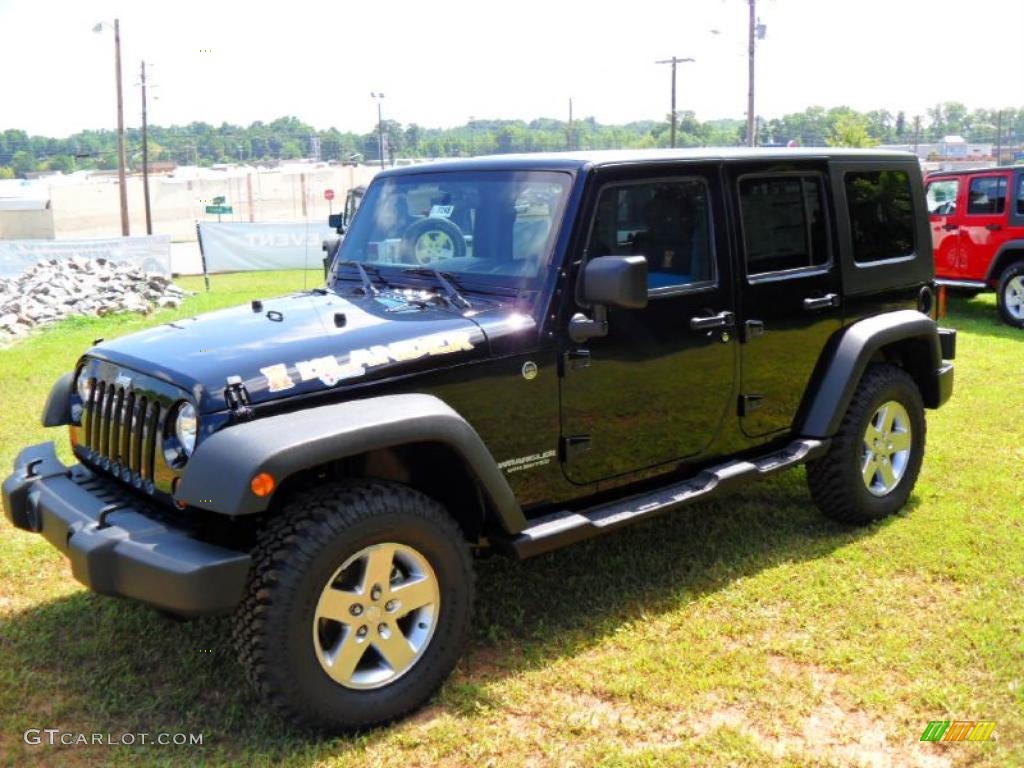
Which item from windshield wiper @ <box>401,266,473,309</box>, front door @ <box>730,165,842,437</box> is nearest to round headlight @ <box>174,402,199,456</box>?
windshield wiper @ <box>401,266,473,309</box>

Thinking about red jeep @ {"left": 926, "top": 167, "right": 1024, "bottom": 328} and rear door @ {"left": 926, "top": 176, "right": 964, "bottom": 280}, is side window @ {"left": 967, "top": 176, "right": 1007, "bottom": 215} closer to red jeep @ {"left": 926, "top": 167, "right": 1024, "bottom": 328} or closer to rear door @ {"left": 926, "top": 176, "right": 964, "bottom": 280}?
red jeep @ {"left": 926, "top": 167, "right": 1024, "bottom": 328}

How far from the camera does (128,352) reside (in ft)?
11.5

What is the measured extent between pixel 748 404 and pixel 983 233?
29.4 feet

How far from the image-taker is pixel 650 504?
3996mm

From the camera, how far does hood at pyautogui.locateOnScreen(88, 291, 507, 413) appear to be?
3123 mm

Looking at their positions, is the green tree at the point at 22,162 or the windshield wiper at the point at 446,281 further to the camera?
the green tree at the point at 22,162

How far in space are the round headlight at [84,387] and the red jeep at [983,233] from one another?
10692mm

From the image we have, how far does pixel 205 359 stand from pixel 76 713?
4.48ft

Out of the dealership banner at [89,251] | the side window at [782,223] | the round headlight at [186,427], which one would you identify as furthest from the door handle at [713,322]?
the dealership banner at [89,251]

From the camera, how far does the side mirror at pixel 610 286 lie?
347 cm

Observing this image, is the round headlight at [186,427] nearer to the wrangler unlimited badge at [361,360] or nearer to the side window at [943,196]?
the wrangler unlimited badge at [361,360]

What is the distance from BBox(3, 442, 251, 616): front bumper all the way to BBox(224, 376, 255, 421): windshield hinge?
41cm

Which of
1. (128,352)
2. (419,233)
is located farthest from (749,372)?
(128,352)

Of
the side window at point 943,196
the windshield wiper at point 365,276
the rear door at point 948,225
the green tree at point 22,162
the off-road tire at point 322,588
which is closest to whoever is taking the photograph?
the off-road tire at point 322,588
